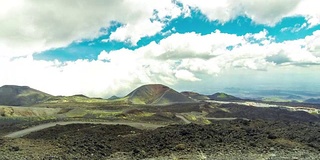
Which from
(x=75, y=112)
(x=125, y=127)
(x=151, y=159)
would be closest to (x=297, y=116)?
(x=75, y=112)

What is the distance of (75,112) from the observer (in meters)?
110

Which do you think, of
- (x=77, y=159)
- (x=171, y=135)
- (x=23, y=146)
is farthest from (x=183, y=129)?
(x=23, y=146)

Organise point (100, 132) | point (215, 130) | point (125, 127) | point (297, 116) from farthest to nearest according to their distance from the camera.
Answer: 1. point (297, 116)
2. point (125, 127)
3. point (100, 132)
4. point (215, 130)

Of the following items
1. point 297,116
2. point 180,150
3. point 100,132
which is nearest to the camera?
point 180,150

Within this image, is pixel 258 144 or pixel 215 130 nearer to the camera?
pixel 258 144

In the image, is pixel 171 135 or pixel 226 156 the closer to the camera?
pixel 226 156

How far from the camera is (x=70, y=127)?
63.7m

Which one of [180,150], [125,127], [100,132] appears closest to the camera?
[180,150]

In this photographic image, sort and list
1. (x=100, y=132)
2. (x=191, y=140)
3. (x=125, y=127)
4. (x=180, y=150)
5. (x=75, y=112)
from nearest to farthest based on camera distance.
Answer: (x=180, y=150), (x=191, y=140), (x=100, y=132), (x=125, y=127), (x=75, y=112)

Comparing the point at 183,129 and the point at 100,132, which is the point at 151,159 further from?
the point at 100,132

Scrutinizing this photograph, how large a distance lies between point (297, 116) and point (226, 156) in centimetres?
11016

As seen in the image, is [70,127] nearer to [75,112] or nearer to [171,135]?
[171,135]

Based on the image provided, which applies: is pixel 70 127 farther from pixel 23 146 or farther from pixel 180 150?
pixel 180 150

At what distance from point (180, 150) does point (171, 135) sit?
671 centimetres
